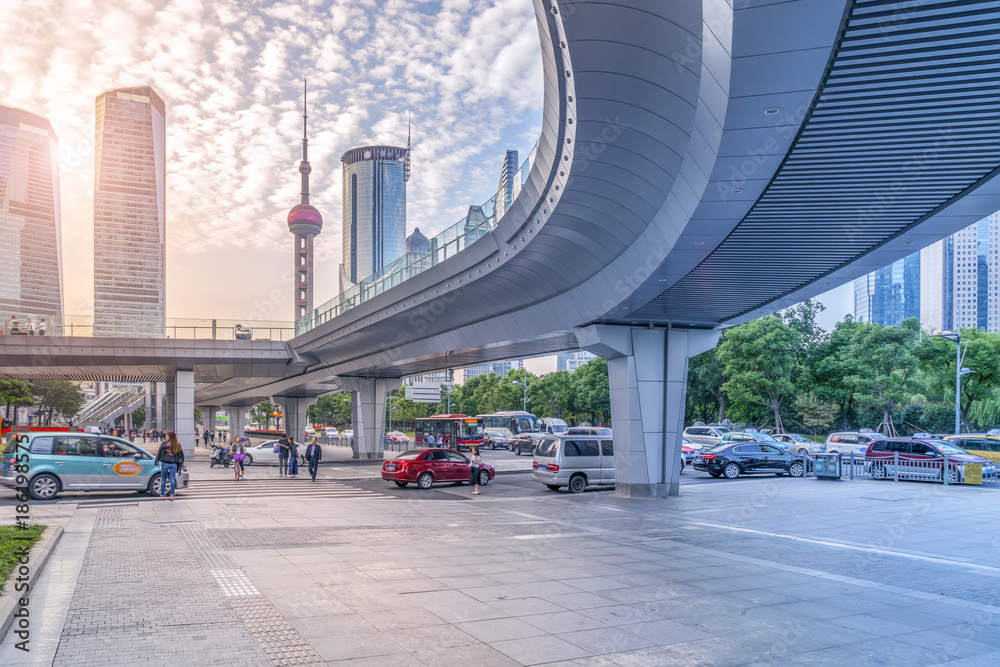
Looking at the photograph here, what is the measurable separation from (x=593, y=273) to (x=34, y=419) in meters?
106

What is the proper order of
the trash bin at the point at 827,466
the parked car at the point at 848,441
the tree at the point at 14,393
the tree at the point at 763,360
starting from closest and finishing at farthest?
the trash bin at the point at 827,466, the parked car at the point at 848,441, the tree at the point at 763,360, the tree at the point at 14,393

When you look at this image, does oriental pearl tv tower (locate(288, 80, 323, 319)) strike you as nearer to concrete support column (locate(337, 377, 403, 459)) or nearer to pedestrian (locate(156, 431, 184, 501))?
concrete support column (locate(337, 377, 403, 459))

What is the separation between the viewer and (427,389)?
5984 centimetres

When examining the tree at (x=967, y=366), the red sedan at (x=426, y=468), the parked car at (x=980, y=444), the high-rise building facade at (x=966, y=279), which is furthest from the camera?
the high-rise building facade at (x=966, y=279)

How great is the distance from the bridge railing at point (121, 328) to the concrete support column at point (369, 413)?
319 inches

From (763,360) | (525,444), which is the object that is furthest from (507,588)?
(763,360)

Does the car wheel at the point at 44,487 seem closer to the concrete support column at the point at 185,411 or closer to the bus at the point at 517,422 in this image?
the concrete support column at the point at 185,411

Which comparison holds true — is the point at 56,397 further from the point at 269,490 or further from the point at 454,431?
the point at 269,490

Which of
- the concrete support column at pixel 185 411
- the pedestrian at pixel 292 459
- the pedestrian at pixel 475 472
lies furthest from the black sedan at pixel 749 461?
the concrete support column at pixel 185 411

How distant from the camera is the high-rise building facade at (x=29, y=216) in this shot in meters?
89.3

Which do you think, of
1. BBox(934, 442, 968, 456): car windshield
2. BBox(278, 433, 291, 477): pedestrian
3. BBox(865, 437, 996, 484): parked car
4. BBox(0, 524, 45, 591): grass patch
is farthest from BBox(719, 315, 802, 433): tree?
BBox(0, 524, 45, 591): grass patch

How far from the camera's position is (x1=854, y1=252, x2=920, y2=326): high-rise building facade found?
139 meters

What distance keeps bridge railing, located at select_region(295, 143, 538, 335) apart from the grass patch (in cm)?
1147

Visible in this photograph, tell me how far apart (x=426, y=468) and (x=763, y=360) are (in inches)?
1414
